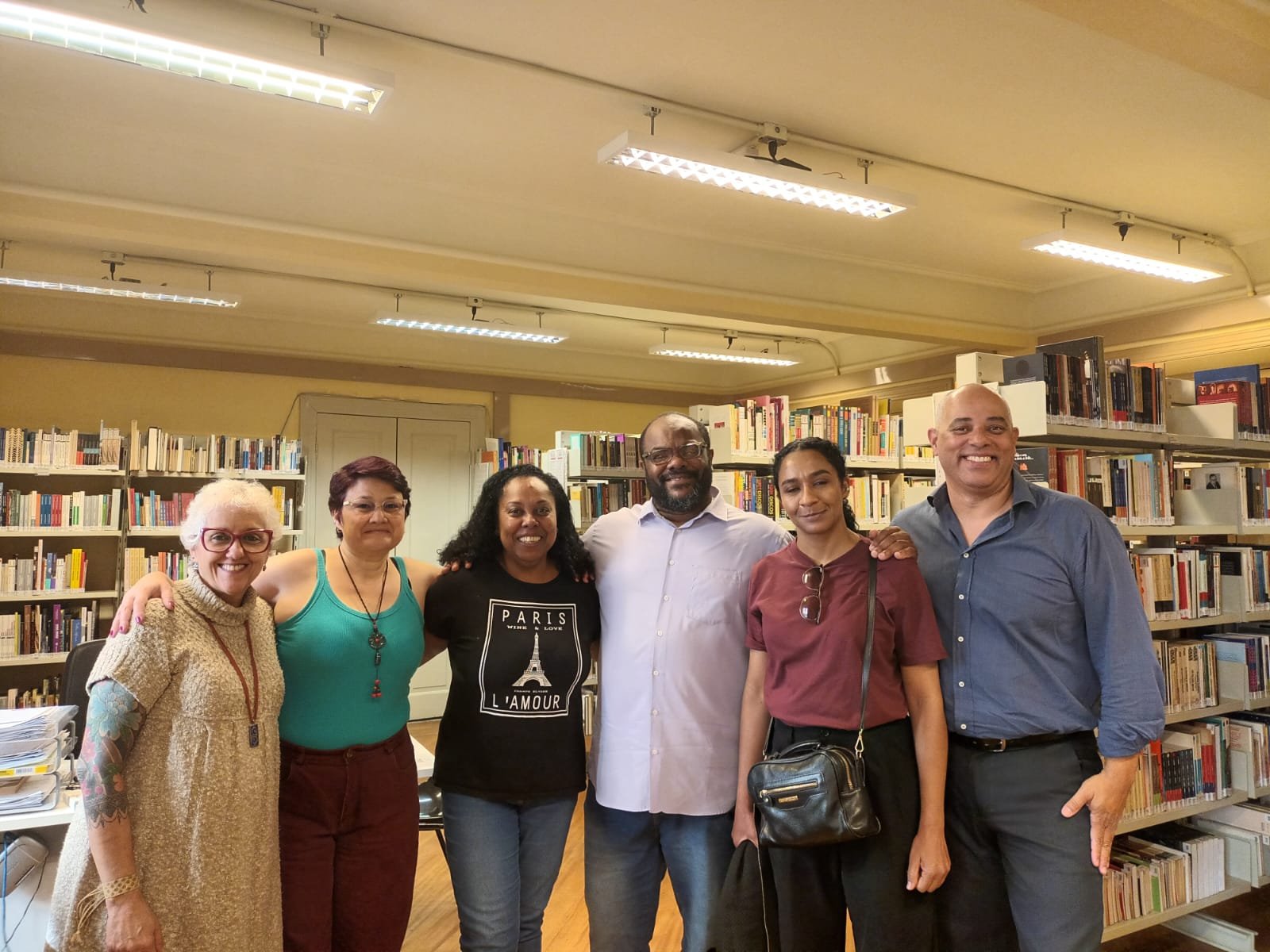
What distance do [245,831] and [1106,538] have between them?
204cm

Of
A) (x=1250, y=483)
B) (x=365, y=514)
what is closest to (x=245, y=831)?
(x=365, y=514)

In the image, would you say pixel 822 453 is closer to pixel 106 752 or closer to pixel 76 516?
pixel 106 752

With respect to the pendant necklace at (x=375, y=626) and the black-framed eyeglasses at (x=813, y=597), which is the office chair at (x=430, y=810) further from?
the black-framed eyeglasses at (x=813, y=597)

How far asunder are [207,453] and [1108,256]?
6.50 m

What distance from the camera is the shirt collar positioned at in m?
2.27

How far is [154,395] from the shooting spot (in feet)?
23.6

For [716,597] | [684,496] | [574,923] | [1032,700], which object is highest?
[684,496]

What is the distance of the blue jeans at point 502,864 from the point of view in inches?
80.7

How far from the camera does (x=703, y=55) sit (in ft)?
11.5

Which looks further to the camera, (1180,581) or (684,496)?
(1180,581)

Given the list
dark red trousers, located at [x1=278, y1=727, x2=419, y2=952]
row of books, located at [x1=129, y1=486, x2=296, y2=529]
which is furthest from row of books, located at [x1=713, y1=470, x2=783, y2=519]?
dark red trousers, located at [x1=278, y1=727, x2=419, y2=952]

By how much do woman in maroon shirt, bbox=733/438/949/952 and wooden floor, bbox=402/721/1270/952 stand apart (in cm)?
171

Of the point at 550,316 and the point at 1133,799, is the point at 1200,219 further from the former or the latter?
the point at 550,316

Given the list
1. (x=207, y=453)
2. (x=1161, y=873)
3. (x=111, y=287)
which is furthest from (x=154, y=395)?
(x=1161, y=873)
